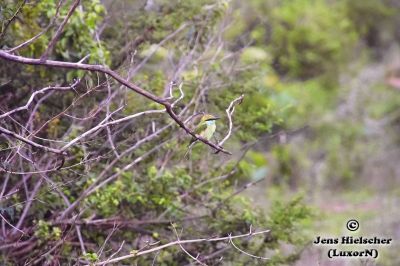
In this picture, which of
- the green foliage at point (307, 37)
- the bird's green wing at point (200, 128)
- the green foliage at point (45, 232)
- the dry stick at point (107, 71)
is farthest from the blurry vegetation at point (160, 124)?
the green foliage at point (307, 37)

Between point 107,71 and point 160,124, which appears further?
point 160,124

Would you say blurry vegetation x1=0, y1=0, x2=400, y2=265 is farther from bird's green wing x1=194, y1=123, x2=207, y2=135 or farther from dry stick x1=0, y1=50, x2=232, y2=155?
dry stick x1=0, y1=50, x2=232, y2=155

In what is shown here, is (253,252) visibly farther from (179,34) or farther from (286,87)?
(286,87)

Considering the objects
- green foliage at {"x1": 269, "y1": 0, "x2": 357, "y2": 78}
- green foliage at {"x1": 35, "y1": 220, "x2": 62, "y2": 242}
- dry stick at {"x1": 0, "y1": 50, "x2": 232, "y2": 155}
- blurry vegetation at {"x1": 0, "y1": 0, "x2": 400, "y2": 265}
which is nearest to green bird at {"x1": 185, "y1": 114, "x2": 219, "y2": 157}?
dry stick at {"x1": 0, "y1": 50, "x2": 232, "y2": 155}

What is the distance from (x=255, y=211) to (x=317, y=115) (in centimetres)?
679

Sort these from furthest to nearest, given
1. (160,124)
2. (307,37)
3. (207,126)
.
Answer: (307,37)
(160,124)
(207,126)

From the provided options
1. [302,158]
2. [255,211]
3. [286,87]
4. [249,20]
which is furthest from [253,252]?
[249,20]

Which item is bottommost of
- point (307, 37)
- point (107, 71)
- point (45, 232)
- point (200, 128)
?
point (307, 37)

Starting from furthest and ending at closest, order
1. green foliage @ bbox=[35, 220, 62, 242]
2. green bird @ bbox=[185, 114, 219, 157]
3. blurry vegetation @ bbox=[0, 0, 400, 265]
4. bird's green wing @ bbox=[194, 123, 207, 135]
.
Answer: blurry vegetation @ bbox=[0, 0, 400, 265] < green foliage @ bbox=[35, 220, 62, 242] < bird's green wing @ bbox=[194, 123, 207, 135] < green bird @ bbox=[185, 114, 219, 157]

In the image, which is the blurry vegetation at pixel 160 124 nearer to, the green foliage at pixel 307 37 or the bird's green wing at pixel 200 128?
the bird's green wing at pixel 200 128

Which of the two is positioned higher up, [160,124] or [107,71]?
[107,71]

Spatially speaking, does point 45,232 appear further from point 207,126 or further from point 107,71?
point 107,71

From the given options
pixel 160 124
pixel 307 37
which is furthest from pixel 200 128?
pixel 307 37

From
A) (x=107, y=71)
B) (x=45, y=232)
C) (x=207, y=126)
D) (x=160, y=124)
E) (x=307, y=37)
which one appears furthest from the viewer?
(x=307, y=37)
